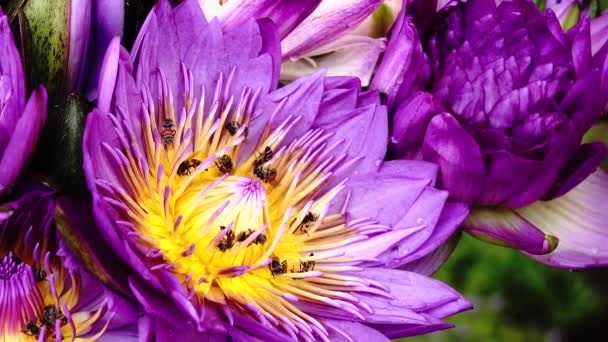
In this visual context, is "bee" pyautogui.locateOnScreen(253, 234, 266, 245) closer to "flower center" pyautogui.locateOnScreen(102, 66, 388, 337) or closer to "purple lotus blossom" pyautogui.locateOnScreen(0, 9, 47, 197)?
"flower center" pyautogui.locateOnScreen(102, 66, 388, 337)

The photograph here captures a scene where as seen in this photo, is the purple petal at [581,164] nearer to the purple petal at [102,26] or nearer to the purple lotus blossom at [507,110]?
the purple lotus blossom at [507,110]

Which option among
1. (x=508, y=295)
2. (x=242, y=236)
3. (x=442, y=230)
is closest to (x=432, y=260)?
(x=442, y=230)

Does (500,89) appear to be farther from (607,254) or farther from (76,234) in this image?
(76,234)

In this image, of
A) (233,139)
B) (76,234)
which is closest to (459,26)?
(233,139)

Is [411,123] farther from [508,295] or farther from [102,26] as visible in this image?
[508,295]

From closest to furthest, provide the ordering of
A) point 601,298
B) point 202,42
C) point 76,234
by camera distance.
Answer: point 76,234 < point 202,42 < point 601,298

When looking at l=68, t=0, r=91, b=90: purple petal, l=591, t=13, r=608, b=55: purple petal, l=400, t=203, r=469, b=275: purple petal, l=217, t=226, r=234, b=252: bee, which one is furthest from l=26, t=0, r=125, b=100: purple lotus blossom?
l=591, t=13, r=608, b=55: purple petal
